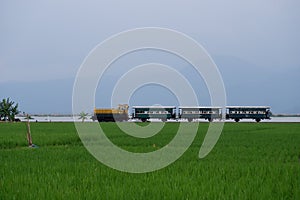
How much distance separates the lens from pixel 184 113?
4303 centimetres

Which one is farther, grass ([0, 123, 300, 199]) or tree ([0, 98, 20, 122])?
tree ([0, 98, 20, 122])

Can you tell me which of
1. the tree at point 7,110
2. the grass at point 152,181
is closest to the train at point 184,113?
the tree at point 7,110

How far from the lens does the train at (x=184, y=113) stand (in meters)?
41.1

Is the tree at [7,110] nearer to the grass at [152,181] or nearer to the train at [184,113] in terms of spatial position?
the train at [184,113]

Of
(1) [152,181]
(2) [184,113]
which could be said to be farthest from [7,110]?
(1) [152,181]

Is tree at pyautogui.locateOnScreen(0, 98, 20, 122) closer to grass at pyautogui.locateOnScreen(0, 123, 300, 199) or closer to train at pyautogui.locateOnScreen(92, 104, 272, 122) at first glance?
train at pyautogui.locateOnScreen(92, 104, 272, 122)

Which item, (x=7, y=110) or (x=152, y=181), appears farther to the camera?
(x=7, y=110)

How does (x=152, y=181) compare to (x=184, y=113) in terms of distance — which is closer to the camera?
(x=152, y=181)

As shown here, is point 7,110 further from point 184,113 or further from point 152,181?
point 152,181

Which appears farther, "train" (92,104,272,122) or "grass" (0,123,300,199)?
"train" (92,104,272,122)

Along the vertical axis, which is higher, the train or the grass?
the train

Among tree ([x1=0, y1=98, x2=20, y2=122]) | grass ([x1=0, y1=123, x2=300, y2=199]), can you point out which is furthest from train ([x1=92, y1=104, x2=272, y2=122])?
grass ([x1=0, y1=123, x2=300, y2=199])

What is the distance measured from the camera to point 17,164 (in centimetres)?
844

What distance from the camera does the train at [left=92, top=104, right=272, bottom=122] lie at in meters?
41.1
